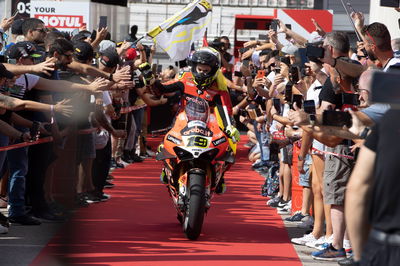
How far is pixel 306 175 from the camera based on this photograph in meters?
11.5

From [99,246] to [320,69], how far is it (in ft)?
9.40

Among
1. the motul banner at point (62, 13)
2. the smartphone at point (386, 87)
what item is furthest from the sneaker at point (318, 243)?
the motul banner at point (62, 13)

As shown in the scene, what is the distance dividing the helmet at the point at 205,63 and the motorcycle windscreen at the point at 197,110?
0.61 ft

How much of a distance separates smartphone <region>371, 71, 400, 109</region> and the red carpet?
5025mm

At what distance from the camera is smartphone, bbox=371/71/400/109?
13.9 feet

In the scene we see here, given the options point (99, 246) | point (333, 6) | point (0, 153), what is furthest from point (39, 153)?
point (333, 6)

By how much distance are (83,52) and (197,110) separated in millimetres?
2188

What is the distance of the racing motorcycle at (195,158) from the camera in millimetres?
10203

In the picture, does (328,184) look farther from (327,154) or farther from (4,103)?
(4,103)

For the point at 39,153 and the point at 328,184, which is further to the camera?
the point at 39,153

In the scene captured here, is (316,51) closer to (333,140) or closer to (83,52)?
(333,140)

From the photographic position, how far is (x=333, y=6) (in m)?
39.5

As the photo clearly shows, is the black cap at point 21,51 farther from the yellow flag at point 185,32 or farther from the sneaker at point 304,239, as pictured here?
the yellow flag at point 185,32

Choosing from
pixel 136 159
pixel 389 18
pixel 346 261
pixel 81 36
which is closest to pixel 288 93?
pixel 346 261
